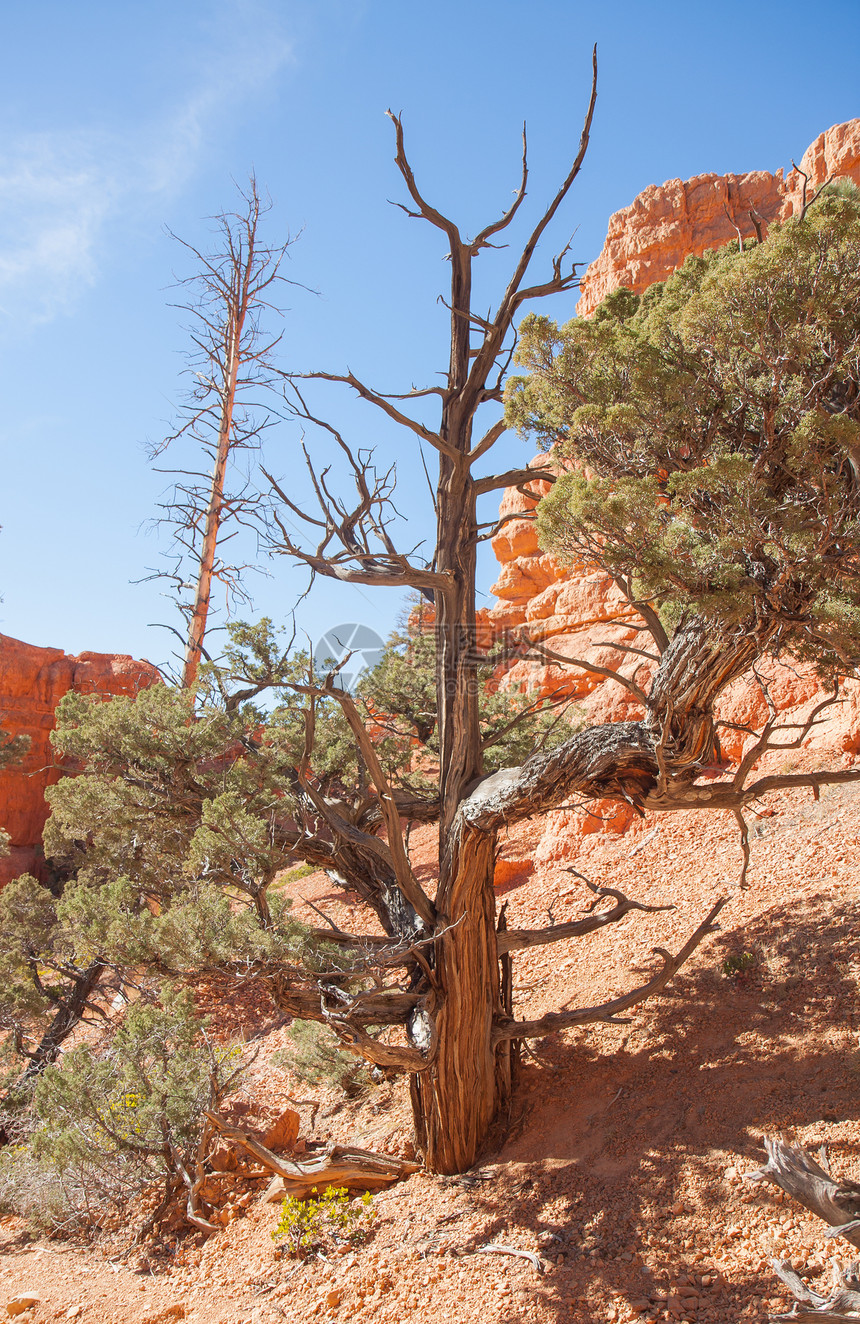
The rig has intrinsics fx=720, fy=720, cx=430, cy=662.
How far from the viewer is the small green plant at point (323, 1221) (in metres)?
5.07

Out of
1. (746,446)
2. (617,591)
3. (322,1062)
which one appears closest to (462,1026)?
(322,1062)

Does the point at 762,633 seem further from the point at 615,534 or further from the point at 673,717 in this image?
the point at 615,534

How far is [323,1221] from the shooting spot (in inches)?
209

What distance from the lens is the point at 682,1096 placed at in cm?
531

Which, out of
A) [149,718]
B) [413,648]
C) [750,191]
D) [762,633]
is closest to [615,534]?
[762,633]

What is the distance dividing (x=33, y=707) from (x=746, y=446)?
25.1m

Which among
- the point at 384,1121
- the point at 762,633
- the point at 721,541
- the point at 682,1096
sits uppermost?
the point at 721,541

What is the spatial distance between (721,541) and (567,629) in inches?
642

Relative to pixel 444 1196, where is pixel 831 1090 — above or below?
above

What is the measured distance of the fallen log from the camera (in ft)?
17.7

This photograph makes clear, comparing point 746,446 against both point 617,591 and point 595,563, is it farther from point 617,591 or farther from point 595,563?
point 617,591

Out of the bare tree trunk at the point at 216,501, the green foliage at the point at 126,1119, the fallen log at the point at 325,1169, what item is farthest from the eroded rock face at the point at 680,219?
the fallen log at the point at 325,1169

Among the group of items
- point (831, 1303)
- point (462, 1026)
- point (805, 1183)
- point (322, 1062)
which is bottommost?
point (322, 1062)

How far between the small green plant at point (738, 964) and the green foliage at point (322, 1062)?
3727mm
